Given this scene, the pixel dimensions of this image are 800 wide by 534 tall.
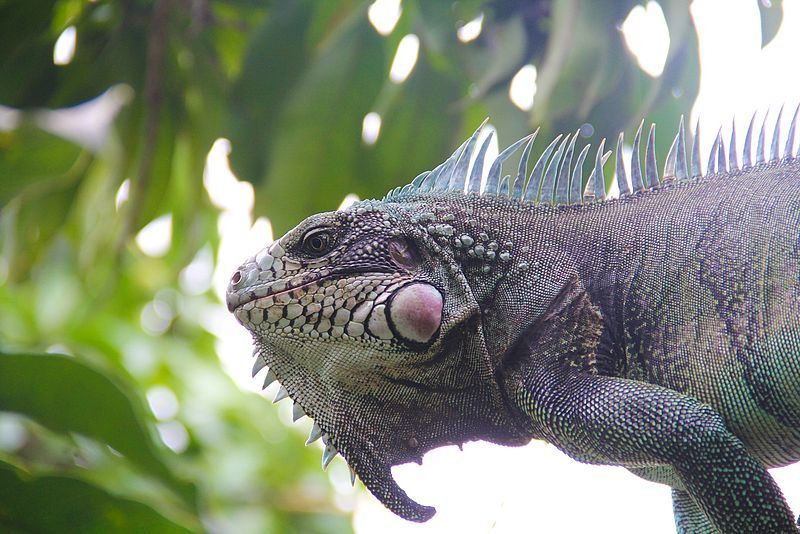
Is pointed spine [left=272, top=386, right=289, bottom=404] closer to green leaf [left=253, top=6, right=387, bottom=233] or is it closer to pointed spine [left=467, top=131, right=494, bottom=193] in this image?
pointed spine [left=467, top=131, right=494, bottom=193]

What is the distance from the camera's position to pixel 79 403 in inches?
87.5

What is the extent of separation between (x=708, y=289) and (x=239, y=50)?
293 cm

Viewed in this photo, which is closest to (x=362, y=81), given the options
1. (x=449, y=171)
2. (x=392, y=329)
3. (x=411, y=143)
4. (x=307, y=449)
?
(x=411, y=143)

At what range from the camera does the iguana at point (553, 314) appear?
1.47m

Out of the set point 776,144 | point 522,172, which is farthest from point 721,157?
point 522,172

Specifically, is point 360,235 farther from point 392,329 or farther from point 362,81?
point 362,81

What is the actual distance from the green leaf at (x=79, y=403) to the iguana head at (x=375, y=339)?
28.4 inches

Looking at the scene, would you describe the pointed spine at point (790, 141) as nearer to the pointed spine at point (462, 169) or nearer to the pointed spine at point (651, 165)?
the pointed spine at point (651, 165)

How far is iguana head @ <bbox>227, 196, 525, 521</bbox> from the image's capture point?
5.20ft

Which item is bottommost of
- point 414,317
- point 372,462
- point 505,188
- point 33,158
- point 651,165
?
point 372,462

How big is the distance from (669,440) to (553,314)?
0.34 m

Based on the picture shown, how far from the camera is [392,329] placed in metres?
1.56

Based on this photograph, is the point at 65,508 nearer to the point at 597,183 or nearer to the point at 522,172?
the point at 522,172

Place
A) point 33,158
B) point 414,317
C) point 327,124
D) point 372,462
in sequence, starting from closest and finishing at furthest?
point 414,317
point 372,462
point 327,124
point 33,158
